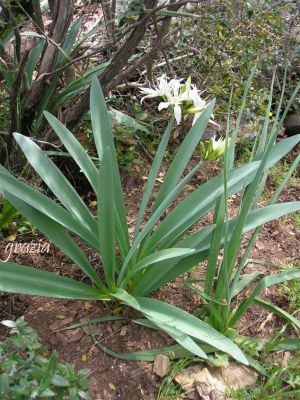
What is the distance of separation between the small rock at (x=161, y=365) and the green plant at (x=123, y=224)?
0.11 meters

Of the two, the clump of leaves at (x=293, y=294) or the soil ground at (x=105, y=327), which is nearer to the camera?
the soil ground at (x=105, y=327)

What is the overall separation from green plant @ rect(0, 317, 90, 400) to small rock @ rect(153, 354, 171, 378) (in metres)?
0.44

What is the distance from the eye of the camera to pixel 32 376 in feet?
3.73

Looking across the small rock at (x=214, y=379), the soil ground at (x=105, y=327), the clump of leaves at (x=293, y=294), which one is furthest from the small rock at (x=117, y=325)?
the clump of leaves at (x=293, y=294)

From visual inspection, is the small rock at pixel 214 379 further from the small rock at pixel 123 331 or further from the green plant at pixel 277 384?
the small rock at pixel 123 331

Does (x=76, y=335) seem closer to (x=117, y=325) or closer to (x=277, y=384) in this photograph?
(x=117, y=325)

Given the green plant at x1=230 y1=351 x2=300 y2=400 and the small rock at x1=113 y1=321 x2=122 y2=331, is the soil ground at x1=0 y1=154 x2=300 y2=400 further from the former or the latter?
the green plant at x1=230 y1=351 x2=300 y2=400

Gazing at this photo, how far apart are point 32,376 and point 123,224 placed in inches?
28.1

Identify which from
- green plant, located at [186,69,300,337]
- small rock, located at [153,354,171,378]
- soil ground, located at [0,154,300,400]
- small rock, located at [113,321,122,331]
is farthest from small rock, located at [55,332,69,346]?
green plant, located at [186,69,300,337]

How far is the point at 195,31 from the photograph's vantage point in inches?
116

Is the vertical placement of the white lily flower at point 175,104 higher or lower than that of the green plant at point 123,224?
higher

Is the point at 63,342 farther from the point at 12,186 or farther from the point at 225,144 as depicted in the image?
the point at 225,144

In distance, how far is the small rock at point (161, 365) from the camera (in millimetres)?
1581

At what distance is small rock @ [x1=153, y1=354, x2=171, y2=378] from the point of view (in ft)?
5.19
